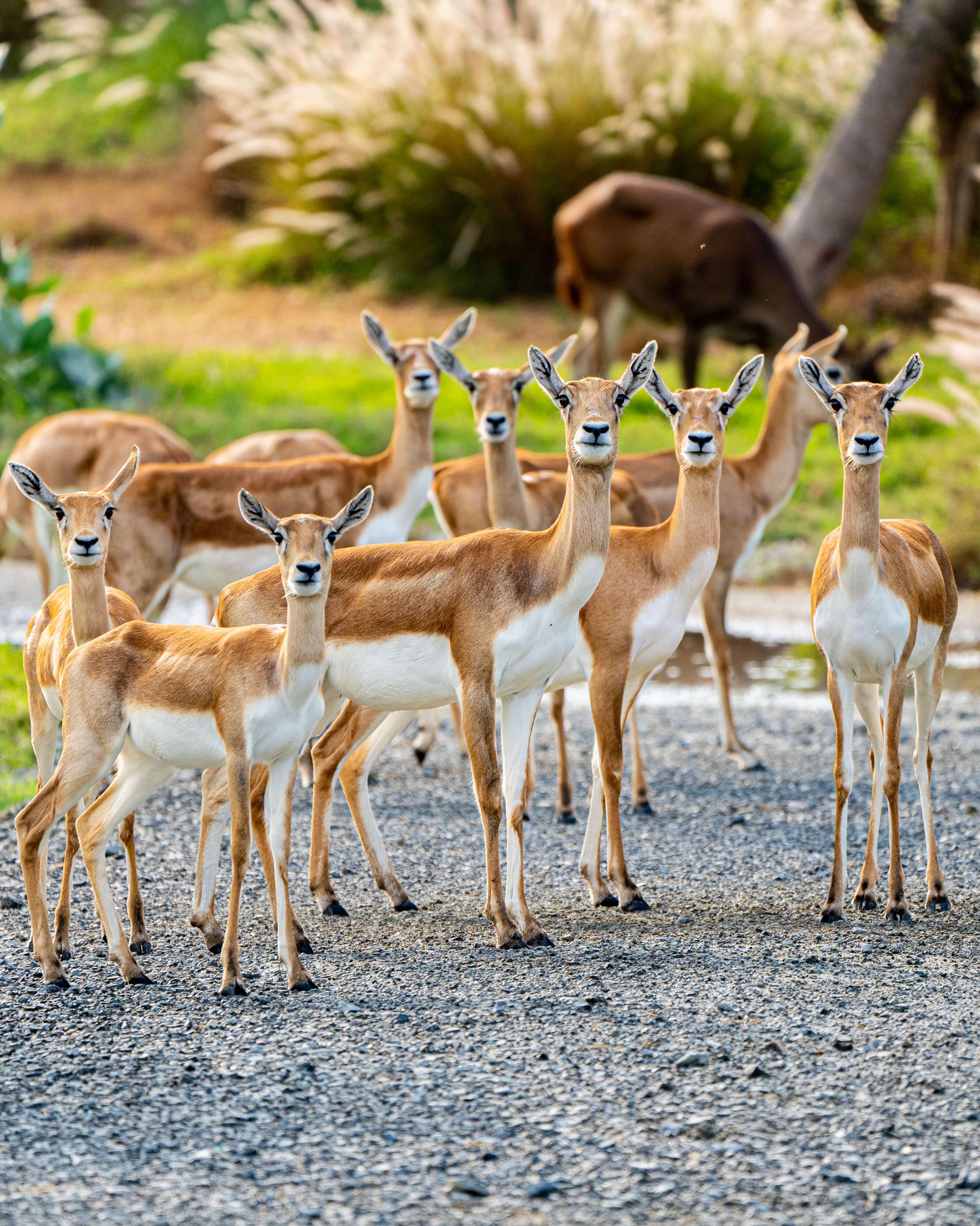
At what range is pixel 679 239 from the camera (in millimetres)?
14891

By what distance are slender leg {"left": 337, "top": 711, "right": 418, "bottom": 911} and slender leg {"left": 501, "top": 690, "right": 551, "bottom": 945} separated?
0.44 m

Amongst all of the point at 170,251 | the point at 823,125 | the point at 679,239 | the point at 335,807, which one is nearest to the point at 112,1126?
the point at 335,807

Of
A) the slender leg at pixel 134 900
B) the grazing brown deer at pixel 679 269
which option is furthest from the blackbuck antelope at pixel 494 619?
the grazing brown deer at pixel 679 269

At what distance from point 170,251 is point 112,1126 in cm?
2007

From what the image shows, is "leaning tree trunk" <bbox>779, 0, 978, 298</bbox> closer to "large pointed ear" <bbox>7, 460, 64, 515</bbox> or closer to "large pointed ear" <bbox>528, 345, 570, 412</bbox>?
"large pointed ear" <bbox>528, 345, 570, 412</bbox>

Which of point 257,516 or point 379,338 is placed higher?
point 257,516

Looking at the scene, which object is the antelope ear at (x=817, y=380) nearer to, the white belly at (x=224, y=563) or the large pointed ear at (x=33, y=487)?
the large pointed ear at (x=33, y=487)

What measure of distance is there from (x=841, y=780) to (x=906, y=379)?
1.44 meters

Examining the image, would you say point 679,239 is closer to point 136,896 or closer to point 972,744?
point 972,744

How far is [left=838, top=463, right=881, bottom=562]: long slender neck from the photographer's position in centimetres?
579

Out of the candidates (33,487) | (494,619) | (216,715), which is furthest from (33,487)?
(494,619)

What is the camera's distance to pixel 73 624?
561 cm

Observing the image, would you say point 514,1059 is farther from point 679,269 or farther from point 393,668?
point 679,269

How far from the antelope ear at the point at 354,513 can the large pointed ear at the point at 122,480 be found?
2.78ft
